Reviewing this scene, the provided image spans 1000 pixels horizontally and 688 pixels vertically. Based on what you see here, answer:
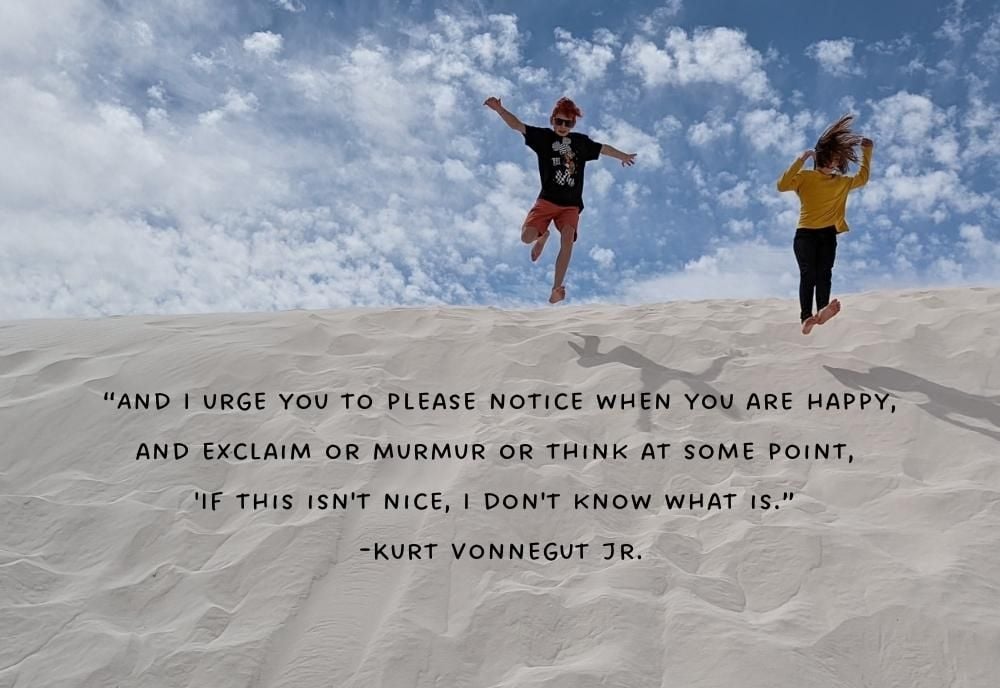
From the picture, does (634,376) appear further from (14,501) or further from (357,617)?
(14,501)

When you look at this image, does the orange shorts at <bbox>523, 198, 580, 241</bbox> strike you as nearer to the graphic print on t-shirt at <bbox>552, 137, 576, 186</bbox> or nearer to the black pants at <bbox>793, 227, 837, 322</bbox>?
the graphic print on t-shirt at <bbox>552, 137, 576, 186</bbox>

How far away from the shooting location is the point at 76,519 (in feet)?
10.8

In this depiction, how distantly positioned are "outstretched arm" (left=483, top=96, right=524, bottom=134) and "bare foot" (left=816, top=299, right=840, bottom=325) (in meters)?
2.29

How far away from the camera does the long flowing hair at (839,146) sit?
16.3 ft

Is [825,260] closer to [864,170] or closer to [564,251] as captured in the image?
[864,170]

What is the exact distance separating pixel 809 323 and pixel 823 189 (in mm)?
799

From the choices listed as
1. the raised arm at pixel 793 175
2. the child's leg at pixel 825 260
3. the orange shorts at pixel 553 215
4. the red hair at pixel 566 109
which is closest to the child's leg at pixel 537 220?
the orange shorts at pixel 553 215

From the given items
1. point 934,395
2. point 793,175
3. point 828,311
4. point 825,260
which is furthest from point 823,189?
point 934,395

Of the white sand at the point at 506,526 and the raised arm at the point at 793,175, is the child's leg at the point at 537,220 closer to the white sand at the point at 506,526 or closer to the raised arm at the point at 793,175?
the white sand at the point at 506,526

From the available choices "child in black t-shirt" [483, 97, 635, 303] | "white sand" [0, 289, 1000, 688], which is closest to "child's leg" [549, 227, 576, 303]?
"child in black t-shirt" [483, 97, 635, 303]

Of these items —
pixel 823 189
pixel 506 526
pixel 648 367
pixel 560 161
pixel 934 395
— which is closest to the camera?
pixel 506 526

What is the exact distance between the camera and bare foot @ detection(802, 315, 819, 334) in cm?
496

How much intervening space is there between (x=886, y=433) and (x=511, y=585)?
208cm

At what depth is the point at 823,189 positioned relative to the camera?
496 centimetres
